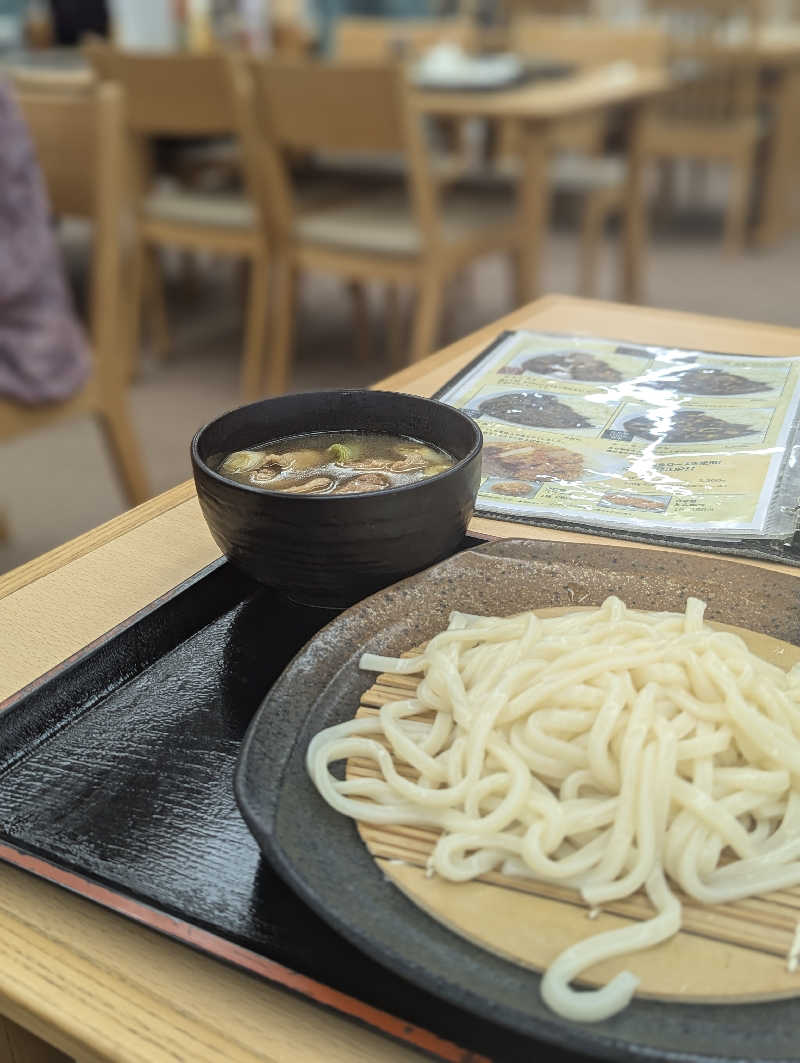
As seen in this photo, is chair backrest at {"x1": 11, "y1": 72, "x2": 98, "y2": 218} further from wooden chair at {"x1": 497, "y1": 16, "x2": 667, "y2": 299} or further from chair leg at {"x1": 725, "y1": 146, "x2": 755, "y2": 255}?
chair leg at {"x1": 725, "y1": 146, "x2": 755, "y2": 255}

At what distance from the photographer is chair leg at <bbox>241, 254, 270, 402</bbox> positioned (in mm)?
2881

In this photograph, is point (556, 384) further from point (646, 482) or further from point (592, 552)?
point (592, 552)

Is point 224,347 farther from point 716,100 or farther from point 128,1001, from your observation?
point 128,1001

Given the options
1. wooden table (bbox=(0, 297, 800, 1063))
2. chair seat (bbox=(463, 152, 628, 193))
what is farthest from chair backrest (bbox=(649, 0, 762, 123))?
wooden table (bbox=(0, 297, 800, 1063))

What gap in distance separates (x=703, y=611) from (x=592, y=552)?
0.09 m

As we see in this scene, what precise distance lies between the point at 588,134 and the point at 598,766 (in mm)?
4262

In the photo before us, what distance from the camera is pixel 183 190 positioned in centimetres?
319

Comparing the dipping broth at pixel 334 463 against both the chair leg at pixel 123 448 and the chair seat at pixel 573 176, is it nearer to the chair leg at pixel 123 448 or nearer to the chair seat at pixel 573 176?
the chair leg at pixel 123 448

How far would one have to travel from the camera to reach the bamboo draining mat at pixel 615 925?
38 centimetres

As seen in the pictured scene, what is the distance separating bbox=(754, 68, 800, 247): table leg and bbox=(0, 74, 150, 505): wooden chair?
337 centimetres

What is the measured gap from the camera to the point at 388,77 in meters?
2.27

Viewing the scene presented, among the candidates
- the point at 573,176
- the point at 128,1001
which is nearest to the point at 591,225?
the point at 573,176

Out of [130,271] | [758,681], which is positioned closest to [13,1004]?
[758,681]

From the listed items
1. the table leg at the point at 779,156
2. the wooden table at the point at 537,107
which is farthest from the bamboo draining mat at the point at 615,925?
the table leg at the point at 779,156
